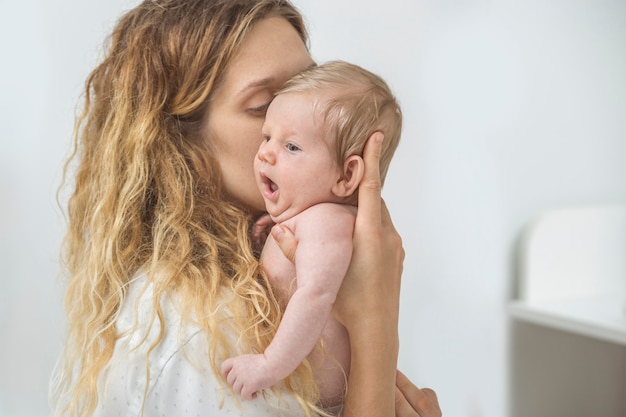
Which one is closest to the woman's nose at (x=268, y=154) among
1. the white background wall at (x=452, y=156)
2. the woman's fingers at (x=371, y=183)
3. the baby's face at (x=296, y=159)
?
the baby's face at (x=296, y=159)

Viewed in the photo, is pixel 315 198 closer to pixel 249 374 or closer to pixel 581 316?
pixel 249 374

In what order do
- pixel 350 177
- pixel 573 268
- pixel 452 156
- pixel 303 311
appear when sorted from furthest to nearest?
pixel 573 268
pixel 452 156
pixel 350 177
pixel 303 311

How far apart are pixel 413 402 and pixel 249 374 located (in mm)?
361

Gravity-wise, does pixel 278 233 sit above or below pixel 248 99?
below

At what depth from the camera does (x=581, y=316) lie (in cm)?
188

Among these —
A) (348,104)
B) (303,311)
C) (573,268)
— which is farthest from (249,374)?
(573,268)

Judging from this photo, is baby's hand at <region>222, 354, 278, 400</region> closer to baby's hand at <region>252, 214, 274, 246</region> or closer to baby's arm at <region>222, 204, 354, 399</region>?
baby's arm at <region>222, 204, 354, 399</region>

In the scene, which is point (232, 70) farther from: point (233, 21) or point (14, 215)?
point (14, 215)

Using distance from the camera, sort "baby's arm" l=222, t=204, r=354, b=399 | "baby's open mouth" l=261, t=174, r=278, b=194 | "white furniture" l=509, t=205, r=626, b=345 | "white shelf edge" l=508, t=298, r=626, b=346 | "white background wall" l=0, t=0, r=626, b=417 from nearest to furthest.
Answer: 1. "baby's arm" l=222, t=204, r=354, b=399
2. "baby's open mouth" l=261, t=174, r=278, b=194
3. "white background wall" l=0, t=0, r=626, b=417
4. "white shelf edge" l=508, t=298, r=626, b=346
5. "white furniture" l=509, t=205, r=626, b=345

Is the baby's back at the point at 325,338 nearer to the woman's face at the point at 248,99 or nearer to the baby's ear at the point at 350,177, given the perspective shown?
the baby's ear at the point at 350,177

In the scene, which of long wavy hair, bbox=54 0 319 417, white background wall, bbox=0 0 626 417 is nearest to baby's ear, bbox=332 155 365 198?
long wavy hair, bbox=54 0 319 417

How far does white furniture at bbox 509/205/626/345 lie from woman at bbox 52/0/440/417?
103 centimetres

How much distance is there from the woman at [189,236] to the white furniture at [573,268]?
1.03 metres

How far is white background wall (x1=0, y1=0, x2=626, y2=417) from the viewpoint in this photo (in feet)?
4.15
